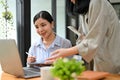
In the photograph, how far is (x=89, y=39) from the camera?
1514mm

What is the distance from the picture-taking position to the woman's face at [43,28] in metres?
2.25

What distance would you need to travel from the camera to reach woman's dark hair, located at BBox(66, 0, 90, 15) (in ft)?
5.30

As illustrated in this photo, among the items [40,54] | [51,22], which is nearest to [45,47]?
[40,54]

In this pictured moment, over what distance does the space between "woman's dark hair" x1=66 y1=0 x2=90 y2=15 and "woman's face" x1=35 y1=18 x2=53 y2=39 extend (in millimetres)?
504

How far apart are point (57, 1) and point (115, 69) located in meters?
2.47

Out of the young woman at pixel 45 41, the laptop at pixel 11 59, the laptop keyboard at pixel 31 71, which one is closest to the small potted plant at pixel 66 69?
the laptop at pixel 11 59

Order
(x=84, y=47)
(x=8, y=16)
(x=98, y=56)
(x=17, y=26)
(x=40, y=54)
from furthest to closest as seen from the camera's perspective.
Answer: (x=17, y=26) < (x=8, y=16) < (x=40, y=54) < (x=98, y=56) < (x=84, y=47)

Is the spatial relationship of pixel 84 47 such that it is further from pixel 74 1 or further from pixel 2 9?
pixel 2 9

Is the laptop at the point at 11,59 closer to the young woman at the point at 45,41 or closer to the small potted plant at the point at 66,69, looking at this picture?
the small potted plant at the point at 66,69

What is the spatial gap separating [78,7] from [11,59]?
56 centimetres

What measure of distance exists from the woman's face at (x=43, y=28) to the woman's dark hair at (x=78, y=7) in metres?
0.50

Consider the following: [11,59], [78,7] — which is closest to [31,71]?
[11,59]

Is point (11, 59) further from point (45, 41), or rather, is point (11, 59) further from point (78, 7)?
point (45, 41)

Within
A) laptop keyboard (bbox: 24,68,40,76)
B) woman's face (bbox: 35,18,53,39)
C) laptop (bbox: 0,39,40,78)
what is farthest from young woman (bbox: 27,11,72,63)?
laptop (bbox: 0,39,40,78)
